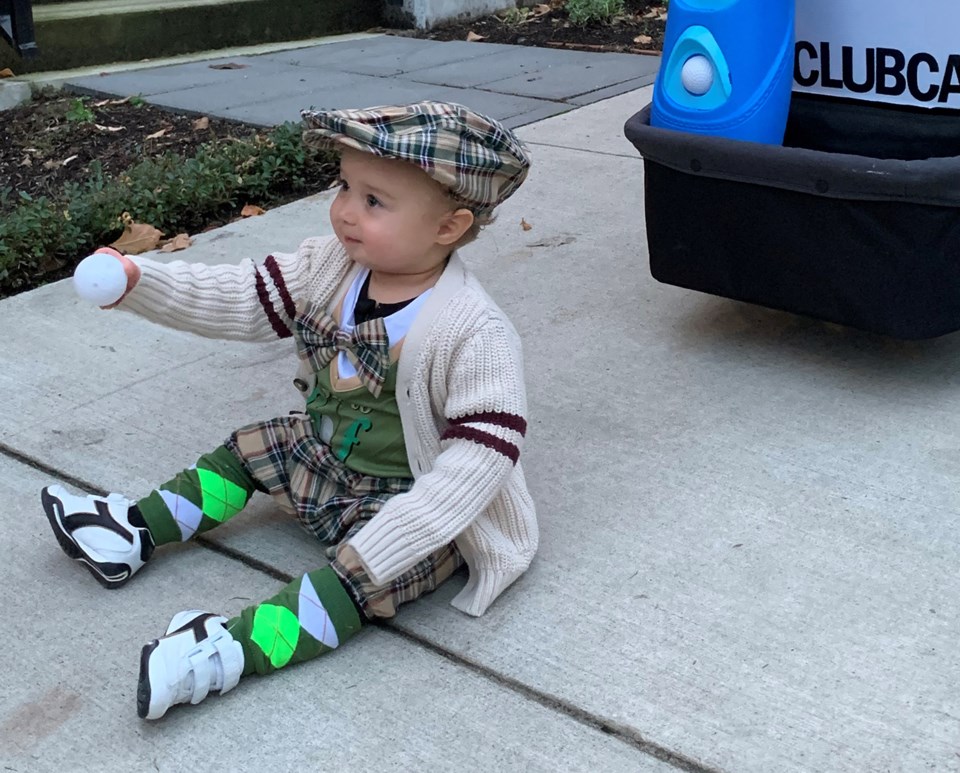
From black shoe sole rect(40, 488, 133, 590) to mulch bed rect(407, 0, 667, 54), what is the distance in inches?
220

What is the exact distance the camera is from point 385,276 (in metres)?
2.29

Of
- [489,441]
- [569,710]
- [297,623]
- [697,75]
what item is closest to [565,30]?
[697,75]

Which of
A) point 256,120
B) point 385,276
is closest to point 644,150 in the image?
point 385,276

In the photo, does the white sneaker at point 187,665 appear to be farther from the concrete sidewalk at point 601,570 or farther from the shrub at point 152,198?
the shrub at point 152,198

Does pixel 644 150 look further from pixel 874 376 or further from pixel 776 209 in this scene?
pixel 874 376

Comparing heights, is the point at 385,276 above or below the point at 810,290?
above

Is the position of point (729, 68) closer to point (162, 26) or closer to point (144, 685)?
point (144, 685)

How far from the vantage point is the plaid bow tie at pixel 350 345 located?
2.22 meters

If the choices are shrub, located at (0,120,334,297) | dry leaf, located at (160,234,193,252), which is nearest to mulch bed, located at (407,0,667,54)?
shrub, located at (0,120,334,297)

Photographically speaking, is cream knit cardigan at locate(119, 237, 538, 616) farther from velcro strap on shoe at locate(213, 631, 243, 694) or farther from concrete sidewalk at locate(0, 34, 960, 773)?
velcro strap on shoe at locate(213, 631, 243, 694)

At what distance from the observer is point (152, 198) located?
4.33m

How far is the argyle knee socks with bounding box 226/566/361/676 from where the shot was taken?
6.80 feet

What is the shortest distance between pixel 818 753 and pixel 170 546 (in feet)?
4.43

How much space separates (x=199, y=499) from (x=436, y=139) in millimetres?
910
